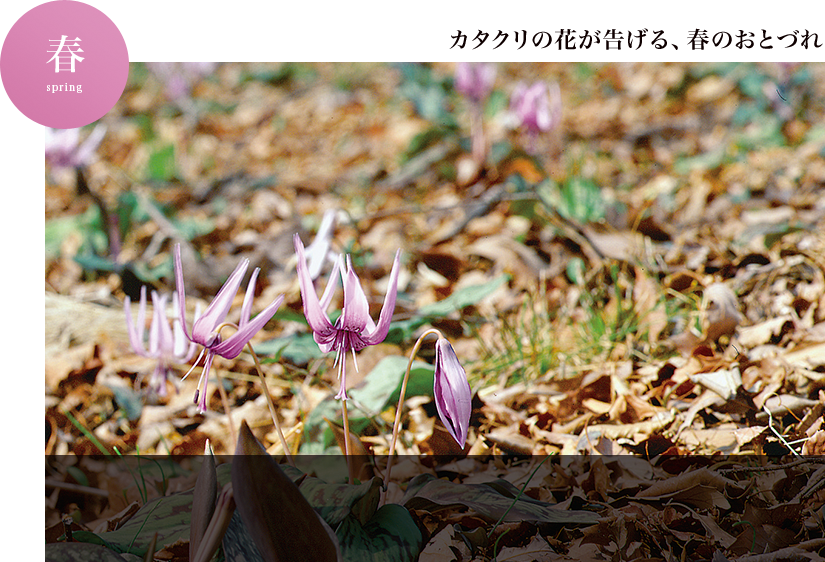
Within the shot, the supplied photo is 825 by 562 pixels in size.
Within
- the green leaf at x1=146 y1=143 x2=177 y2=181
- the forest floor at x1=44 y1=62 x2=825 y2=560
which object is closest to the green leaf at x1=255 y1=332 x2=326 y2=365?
the forest floor at x1=44 y1=62 x2=825 y2=560

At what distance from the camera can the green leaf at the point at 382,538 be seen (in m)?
0.88

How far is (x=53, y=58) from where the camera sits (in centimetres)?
137

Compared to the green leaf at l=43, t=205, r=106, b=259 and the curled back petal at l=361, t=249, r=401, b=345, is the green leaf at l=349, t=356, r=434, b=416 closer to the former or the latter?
the curled back petal at l=361, t=249, r=401, b=345

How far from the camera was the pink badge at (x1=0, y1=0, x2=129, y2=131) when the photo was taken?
1.36m

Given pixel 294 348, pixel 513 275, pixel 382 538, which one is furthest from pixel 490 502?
pixel 513 275

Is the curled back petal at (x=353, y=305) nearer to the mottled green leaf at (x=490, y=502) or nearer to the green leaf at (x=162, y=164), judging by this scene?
the mottled green leaf at (x=490, y=502)

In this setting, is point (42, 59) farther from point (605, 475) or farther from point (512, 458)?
point (605, 475)

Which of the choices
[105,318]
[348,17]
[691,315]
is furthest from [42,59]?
[691,315]

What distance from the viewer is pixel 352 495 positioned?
90 cm

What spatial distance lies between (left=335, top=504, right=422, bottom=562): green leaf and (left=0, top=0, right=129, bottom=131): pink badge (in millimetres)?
1170

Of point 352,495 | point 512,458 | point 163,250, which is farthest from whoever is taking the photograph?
point 163,250

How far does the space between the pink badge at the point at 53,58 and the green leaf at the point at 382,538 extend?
1170mm

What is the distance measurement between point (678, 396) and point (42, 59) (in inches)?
63.4

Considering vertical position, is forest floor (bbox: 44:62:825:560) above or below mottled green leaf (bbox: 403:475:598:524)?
above
